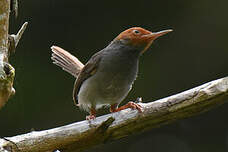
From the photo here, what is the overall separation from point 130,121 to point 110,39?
3524 mm

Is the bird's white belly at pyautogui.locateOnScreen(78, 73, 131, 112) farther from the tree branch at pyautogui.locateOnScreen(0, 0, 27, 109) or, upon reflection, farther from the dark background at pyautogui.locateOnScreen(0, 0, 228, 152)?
the dark background at pyautogui.locateOnScreen(0, 0, 228, 152)

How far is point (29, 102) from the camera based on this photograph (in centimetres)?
759

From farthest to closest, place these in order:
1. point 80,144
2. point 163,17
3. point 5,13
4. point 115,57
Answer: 1. point 163,17
2. point 115,57
3. point 80,144
4. point 5,13

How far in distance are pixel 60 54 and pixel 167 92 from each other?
7.36 feet

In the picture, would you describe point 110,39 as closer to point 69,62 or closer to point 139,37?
point 69,62

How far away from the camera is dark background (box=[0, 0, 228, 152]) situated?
24.2ft

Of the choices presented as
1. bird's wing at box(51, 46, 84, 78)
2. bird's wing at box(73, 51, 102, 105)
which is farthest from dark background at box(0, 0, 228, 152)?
bird's wing at box(73, 51, 102, 105)

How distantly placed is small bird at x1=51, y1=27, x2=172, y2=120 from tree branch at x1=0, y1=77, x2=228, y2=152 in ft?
2.49

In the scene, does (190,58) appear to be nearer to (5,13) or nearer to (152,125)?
(152,125)

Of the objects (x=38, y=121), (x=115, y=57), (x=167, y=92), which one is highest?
(x=115, y=57)

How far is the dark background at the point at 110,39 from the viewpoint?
7.38m

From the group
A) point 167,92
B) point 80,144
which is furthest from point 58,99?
point 80,144

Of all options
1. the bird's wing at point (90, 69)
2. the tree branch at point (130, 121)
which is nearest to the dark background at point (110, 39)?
the bird's wing at point (90, 69)

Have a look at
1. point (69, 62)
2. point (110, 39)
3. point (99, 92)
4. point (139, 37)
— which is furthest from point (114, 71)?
point (110, 39)
